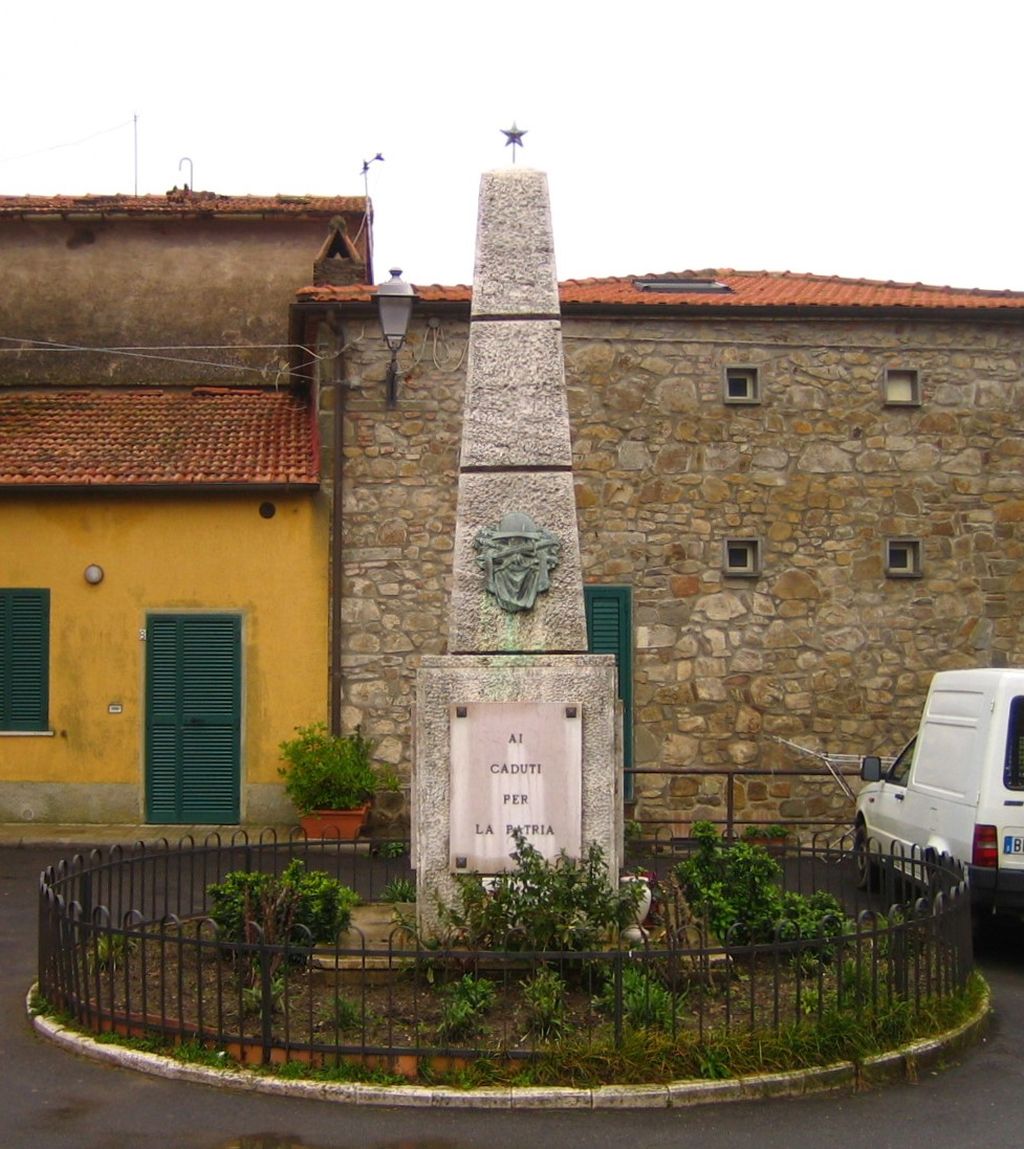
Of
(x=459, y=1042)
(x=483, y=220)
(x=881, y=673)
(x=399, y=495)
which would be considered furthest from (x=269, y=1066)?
(x=881, y=673)

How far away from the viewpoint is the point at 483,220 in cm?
792

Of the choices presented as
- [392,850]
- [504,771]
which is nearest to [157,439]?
[392,850]

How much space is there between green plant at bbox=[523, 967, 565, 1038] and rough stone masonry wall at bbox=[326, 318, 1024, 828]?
8.10 meters

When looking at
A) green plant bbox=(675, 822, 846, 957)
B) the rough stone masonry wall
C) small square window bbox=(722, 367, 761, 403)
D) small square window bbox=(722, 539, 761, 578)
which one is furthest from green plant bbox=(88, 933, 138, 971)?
small square window bbox=(722, 367, 761, 403)

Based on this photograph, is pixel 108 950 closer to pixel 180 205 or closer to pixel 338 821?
pixel 338 821

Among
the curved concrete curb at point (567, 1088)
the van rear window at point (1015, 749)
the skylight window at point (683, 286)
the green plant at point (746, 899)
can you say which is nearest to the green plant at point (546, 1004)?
the curved concrete curb at point (567, 1088)

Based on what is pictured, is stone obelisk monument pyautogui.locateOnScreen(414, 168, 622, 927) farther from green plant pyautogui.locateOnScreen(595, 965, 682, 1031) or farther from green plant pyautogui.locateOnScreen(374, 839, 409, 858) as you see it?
green plant pyautogui.locateOnScreen(374, 839, 409, 858)

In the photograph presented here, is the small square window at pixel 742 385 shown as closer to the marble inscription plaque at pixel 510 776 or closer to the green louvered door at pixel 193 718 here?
the green louvered door at pixel 193 718

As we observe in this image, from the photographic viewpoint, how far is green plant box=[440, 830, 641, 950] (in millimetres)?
6754

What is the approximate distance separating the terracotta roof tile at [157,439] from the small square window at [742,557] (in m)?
4.06

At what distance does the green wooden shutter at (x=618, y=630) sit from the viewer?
14328mm

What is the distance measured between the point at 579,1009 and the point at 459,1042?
706 millimetres

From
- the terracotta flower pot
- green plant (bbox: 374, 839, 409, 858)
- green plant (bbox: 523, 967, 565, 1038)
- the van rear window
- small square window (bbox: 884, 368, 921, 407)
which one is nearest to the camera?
green plant (bbox: 523, 967, 565, 1038)

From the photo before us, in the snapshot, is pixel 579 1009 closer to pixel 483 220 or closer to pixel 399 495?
pixel 483 220
